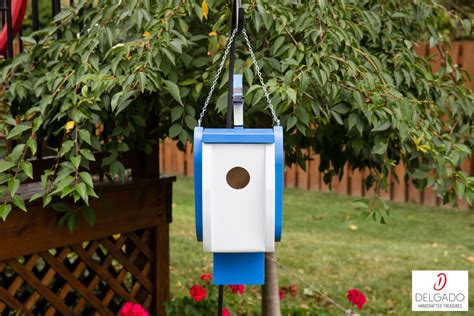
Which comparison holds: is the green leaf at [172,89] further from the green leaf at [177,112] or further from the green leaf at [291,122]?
the green leaf at [291,122]

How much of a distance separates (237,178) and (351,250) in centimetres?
428

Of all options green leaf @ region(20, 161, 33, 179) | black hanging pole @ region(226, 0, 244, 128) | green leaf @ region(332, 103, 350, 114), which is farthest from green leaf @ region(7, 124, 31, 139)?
green leaf @ region(332, 103, 350, 114)

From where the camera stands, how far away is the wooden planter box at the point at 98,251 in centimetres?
334

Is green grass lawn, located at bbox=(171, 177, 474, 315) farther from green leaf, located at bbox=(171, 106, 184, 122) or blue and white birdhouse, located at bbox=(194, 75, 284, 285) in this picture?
blue and white birdhouse, located at bbox=(194, 75, 284, 285)

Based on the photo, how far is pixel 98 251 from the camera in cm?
420

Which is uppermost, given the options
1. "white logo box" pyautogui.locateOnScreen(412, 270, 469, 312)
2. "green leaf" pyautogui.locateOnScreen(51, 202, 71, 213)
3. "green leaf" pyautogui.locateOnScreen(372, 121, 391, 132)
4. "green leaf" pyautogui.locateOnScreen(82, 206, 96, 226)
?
"green leaf" pyautogui.locateOnScreen(372, 121, 391, 132)

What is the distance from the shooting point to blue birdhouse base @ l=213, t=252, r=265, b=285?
8.16ft

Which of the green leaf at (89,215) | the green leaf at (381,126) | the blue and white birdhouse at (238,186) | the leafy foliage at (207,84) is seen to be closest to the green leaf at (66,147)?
the leafy foliage at (207,84)

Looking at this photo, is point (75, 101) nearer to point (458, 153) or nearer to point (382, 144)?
point (382, 144)

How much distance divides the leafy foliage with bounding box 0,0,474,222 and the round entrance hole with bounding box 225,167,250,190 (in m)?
0.37

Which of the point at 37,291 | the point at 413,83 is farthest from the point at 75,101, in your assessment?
the point at 413,83

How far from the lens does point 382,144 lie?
9.54 ft

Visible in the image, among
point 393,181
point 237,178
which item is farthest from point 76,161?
point 393,181

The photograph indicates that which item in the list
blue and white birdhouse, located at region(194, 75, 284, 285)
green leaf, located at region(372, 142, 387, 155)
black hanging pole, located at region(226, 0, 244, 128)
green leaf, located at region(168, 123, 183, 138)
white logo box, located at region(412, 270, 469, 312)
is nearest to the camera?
blue and white birdhouse, located at region(194, 75, 284, 285)
